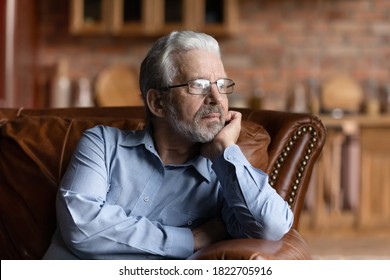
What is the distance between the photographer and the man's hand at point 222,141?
214cm

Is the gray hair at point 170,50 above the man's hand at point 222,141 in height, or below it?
above

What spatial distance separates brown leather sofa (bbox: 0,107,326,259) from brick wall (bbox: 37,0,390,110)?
3450 millimetres

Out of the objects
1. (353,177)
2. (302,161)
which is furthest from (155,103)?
(353,177)

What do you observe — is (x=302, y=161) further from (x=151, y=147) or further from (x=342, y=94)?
(x=342, y=94)

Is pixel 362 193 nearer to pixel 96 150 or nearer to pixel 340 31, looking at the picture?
pixel 340 31

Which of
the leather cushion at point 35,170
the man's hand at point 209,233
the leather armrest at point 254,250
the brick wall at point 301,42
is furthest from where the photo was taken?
the brick wall at point 301,42

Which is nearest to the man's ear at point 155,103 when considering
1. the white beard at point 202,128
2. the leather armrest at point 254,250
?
the white beard at point 202,128

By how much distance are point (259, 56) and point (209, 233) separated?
3.94 m

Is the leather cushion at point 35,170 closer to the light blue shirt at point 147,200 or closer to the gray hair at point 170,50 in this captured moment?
the light blue shirt at point 147,200

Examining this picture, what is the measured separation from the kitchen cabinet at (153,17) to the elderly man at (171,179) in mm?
3553

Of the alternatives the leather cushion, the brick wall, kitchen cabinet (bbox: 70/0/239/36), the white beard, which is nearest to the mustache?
the white beard

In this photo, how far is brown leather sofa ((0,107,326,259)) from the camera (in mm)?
2350

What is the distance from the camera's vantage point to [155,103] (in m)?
2.29

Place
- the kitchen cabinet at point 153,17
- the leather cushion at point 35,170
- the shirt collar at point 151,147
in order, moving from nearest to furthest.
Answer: the shirt collar at point 151,147 → the leather cushion at point 35,170 → the kitchen cabinet at point 153,17
